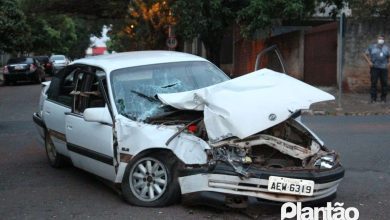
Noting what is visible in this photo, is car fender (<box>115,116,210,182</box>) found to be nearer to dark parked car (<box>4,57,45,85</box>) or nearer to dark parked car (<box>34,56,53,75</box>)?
dark parked car (<box>4,57,45,85</box>)

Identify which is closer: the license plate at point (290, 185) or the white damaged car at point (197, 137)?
the license plate at point (290, 185)

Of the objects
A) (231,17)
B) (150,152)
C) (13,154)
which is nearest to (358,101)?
(231,17)

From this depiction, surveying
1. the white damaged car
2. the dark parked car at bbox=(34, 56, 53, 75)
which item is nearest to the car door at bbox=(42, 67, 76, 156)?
the white damaged car

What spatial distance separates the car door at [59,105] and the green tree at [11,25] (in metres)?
20.7

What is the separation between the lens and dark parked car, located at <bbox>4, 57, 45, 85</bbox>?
30572mm

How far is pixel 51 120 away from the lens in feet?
26.3

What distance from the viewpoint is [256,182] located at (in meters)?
5.43

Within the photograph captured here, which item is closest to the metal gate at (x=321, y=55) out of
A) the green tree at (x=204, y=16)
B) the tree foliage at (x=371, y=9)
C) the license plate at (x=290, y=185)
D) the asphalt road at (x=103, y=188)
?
the tree foliage at (x=371, y=9)

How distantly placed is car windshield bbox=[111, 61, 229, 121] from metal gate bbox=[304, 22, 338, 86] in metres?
12.0

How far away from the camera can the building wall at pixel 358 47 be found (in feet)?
58.6

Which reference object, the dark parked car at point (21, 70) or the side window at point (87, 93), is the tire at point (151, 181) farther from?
the dark parked car at point (21, 70)

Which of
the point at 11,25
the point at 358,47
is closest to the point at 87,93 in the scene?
the point at 358,47

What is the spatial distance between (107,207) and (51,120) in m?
2.28

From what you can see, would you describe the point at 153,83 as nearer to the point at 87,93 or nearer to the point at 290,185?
the point at 87,93
